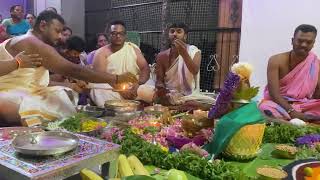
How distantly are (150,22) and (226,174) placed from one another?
6.39 metres

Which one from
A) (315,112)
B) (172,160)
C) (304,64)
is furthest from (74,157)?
(304,64)

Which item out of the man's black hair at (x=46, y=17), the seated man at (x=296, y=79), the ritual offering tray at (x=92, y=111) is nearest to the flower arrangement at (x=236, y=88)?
the ritual offering tray at (x=92, y=111)

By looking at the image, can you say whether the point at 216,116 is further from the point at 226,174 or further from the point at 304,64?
the point at 304,64

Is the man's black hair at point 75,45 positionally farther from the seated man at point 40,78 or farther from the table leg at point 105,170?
the table leg at point 105,170

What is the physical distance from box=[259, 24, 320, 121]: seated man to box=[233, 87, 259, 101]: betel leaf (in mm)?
1895

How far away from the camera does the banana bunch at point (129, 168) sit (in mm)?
1919

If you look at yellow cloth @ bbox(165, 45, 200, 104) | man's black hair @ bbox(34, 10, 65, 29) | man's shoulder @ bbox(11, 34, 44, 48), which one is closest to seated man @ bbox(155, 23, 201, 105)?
yellow cloth @ bbox(165, 45, 200, 104)

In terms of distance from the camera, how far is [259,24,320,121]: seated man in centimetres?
430

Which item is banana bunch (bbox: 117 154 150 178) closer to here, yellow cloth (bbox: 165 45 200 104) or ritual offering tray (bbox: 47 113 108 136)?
ritual offering tray (bbox: 47 113 108 136)

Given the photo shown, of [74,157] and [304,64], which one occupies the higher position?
[304,64]

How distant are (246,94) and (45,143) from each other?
1387mm

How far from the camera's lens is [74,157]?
1868 mm

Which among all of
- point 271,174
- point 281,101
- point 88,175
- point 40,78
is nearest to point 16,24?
point 40,78

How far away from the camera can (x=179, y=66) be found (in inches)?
198
